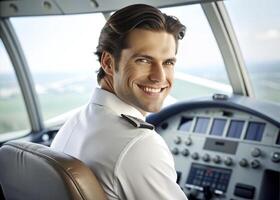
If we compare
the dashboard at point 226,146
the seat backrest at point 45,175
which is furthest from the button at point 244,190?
the seat backrest at point 45,175

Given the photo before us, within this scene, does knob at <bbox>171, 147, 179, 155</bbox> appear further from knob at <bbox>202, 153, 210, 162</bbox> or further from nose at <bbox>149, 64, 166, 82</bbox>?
nose at <bbox>149, 64, 166, 82</bbox>

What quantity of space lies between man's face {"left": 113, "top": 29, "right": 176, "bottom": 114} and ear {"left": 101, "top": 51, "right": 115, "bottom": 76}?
0.09 feet

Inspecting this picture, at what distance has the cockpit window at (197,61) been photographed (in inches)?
110

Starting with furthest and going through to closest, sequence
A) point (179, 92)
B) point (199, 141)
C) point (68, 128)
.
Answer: point (179, 92) < point (199, 141) < point (68, 128)

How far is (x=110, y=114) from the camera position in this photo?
1.47 meters

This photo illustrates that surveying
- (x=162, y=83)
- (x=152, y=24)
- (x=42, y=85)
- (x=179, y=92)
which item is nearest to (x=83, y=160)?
(x=162, y=83)

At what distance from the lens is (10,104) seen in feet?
12.5

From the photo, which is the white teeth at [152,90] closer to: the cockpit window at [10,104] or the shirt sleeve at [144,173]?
the shirt sleeve at [144,173]

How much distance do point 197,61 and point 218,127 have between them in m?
0.69

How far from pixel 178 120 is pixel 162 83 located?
48.0 inches

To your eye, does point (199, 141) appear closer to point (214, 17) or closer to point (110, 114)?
point (214, 17)

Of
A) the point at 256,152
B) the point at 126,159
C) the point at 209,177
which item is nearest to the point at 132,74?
the point at 126,159

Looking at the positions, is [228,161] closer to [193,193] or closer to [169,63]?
[193,193]

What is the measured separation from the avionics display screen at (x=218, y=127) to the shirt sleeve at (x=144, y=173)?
1.24 meters
